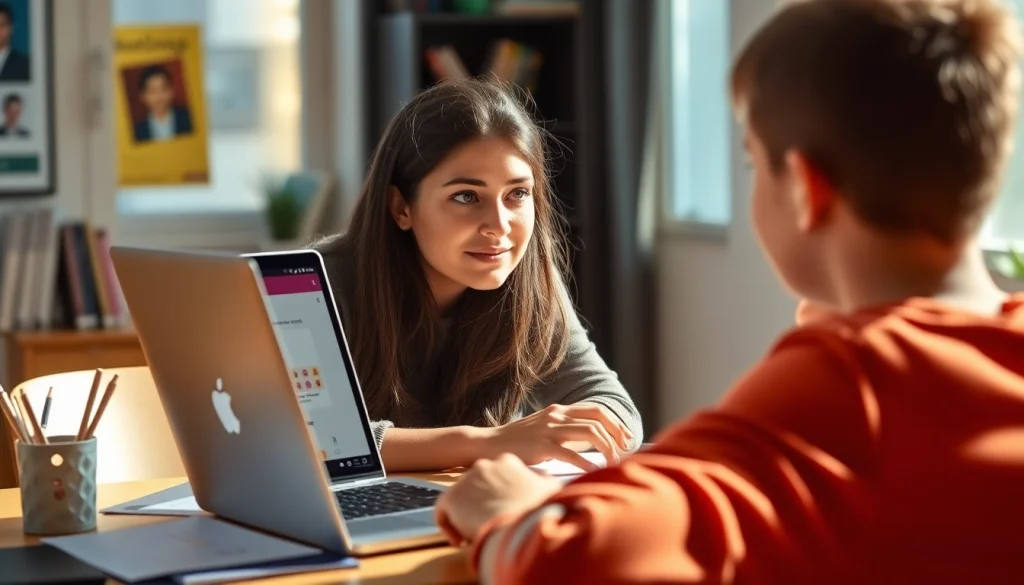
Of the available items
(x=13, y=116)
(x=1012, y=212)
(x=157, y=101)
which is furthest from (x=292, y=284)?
(x=157, y=101)

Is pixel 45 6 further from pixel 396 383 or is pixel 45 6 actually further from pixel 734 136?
pixel 396 383

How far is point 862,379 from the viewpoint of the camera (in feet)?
3.11

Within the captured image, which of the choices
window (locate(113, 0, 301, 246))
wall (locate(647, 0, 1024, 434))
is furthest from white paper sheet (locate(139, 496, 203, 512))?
window (locate(113, 0, 301, 246))

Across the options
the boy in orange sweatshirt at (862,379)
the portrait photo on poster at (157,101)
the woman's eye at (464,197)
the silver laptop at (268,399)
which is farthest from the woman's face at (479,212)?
the portrait photo on poster at (157,101)

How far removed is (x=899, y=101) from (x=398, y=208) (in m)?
1.27

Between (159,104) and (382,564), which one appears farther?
(159,104)

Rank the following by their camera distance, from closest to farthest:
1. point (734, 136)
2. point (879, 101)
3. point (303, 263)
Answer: point (879, 101)
point (303, 263)
point (734, 136)

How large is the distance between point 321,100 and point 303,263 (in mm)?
3300

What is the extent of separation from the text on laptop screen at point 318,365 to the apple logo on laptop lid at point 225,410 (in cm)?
17

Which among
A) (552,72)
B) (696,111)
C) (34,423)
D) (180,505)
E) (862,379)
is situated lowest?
(180,505)

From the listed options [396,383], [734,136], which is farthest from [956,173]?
[734,136]

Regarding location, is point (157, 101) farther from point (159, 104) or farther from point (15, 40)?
point (15, 40)

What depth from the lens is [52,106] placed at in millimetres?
4277

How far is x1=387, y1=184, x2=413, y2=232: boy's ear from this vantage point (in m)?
2.17
